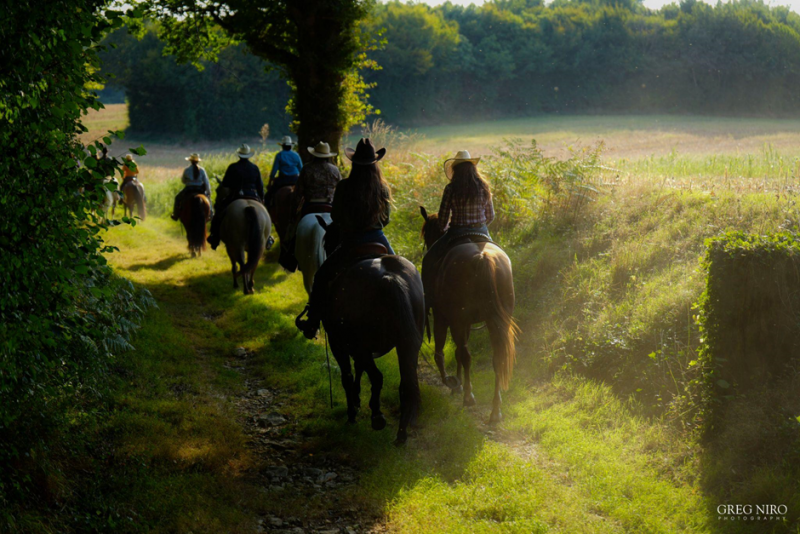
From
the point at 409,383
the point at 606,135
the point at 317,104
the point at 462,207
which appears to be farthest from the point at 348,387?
the point at 606,135

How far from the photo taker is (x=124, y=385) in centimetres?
667

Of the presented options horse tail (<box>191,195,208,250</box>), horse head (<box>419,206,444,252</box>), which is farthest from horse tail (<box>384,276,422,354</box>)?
horse tail (<box>191,195,208,250</box>)

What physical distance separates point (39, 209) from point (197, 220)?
11409mm

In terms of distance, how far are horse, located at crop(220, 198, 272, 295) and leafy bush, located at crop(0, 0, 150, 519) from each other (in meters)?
7.37

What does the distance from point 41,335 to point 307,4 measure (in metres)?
13.4

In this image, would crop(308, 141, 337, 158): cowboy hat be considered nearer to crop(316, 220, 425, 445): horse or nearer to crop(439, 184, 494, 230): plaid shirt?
crop(439, 184, 494, 230): plaid shirt

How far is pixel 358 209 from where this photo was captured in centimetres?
620

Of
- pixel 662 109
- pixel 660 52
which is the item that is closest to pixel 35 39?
pixel 662 109

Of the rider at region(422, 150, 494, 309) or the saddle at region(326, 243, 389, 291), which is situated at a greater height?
the rider at region(422, 150, 494, 309)

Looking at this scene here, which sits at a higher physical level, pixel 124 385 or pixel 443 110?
pixel 443 110

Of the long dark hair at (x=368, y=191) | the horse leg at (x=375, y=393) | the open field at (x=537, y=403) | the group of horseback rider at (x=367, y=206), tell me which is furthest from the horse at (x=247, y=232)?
the horse leg at (x=375, y=393)

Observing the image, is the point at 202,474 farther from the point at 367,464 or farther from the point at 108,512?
the point at 367,464

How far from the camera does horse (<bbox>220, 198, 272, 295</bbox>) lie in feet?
38.7

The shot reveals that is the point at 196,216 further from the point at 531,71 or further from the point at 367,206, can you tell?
the point at 531,71
